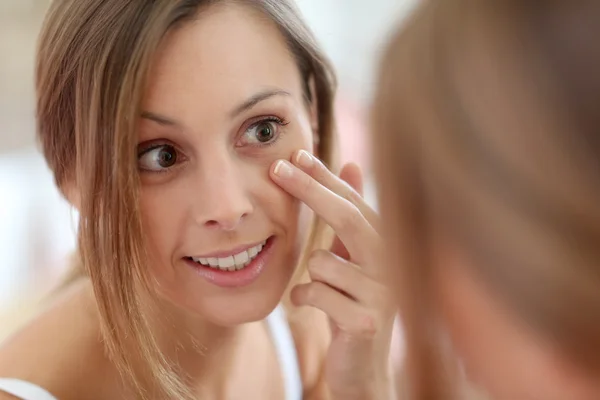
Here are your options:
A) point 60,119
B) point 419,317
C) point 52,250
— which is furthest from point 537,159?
point 52,250

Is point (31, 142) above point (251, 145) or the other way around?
above

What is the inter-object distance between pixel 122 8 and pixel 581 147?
0.38 metres

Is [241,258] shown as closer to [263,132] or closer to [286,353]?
[263,132]

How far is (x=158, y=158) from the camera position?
1.92 ft

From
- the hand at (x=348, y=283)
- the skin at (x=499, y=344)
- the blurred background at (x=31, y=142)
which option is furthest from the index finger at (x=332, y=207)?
the blurred background at (x=31, y=142)

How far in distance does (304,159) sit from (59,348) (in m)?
0.30

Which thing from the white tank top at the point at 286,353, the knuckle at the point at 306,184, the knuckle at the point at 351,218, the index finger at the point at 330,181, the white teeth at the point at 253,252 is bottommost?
the white tank top at the point at 286,353

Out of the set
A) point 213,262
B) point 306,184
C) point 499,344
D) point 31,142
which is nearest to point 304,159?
point 306,184

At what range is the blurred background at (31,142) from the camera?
1.09 meters

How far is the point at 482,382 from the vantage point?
0.45 m

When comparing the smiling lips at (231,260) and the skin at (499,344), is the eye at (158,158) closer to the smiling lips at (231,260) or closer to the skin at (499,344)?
the smiling lips at (231,260)

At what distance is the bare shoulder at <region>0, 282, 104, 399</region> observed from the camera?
62 cm

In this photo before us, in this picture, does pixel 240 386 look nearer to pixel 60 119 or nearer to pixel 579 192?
pixel 60 119

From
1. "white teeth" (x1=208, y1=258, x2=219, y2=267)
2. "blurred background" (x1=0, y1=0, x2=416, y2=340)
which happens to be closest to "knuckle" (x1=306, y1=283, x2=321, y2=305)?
"white teeth" (x1=208, y1=258, x2=219, y2=267)
